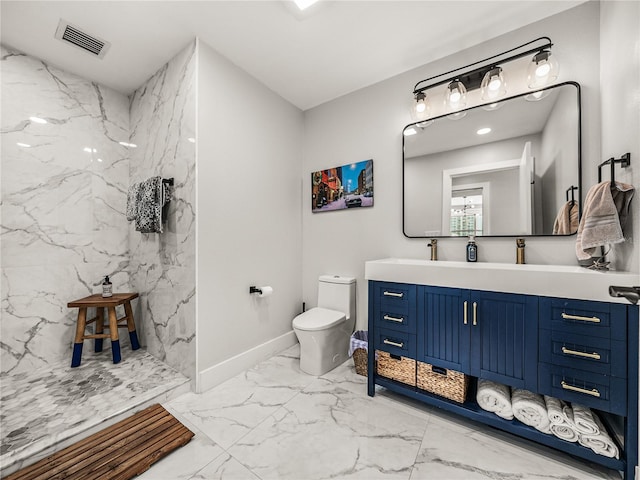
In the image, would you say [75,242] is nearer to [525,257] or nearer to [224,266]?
[224,266]

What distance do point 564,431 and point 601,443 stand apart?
5.0 inches

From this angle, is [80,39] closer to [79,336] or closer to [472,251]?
[79,336]

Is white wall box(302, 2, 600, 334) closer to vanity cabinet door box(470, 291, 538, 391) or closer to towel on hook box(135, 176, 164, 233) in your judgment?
vanity cabinet door box(470, 291, 538, 391)

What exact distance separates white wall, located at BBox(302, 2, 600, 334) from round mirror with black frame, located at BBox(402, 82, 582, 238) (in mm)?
75

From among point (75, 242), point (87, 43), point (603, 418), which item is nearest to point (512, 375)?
point (603, 418)

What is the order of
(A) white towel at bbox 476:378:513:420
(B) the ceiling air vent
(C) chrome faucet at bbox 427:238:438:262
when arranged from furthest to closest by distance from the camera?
(C) chrome faucet at bbox 427:238:438:262
(B) the ceiling air vent
(A) white towel at bbox 476:378:513:420

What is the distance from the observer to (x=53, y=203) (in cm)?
224

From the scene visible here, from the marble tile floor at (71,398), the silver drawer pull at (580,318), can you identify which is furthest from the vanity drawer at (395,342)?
the marble tile floor at (71,398)

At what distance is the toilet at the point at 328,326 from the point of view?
215cm

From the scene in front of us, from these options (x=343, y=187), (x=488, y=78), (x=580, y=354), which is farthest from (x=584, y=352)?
(x=343, y=187)

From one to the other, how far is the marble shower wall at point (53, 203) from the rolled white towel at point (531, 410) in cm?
329

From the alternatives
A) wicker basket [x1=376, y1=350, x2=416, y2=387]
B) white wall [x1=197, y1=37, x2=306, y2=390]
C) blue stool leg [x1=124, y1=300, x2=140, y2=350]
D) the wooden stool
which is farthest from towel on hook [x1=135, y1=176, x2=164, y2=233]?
wicker basket [x1=376, y1=350, x2=416, y2=387]

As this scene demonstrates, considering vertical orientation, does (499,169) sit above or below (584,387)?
above

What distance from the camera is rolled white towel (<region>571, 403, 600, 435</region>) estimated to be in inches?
49.4
